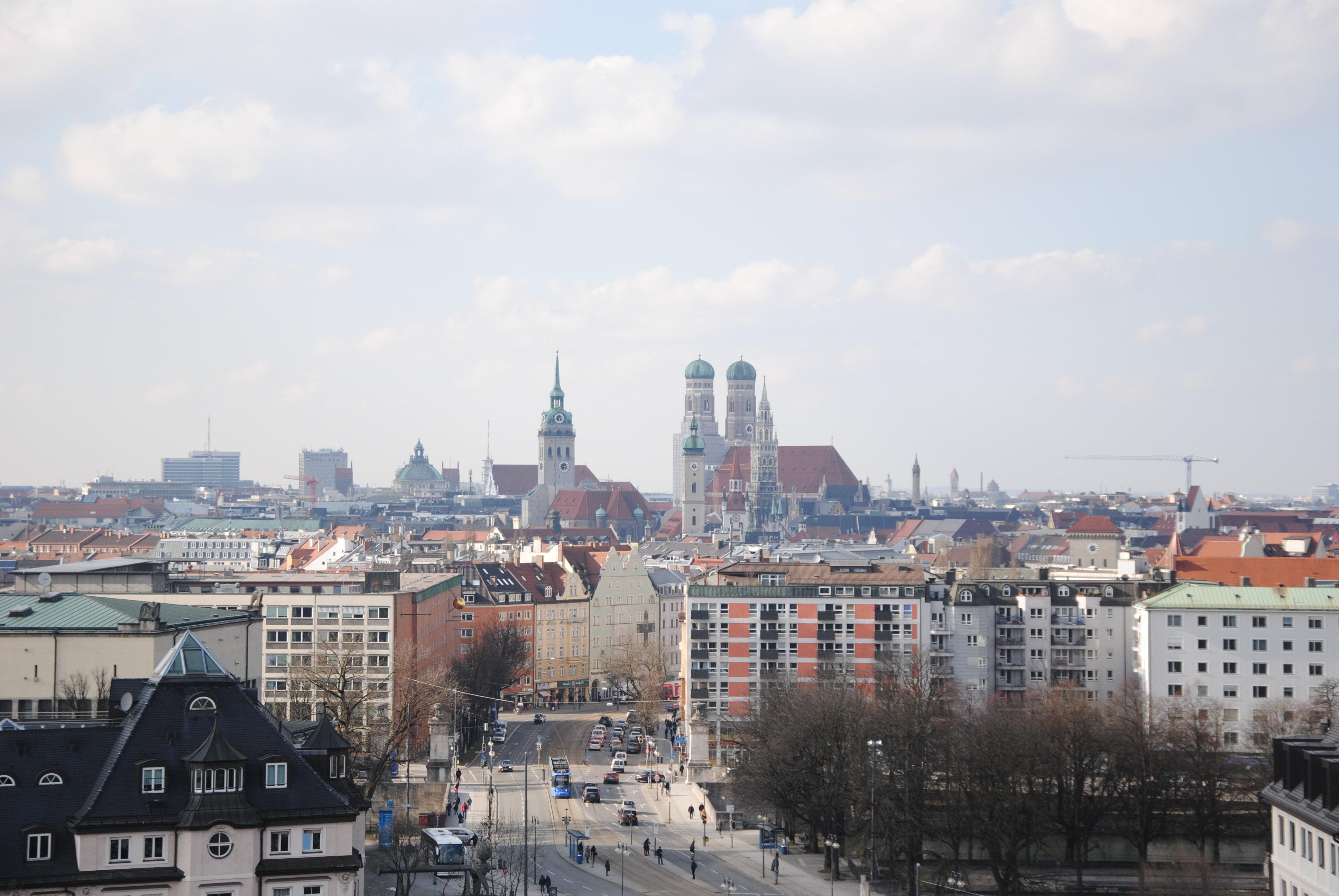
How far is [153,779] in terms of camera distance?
4488 cm

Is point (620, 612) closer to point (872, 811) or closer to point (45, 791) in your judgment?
point (872, 811)

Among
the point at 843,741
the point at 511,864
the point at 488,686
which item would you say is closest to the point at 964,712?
the point at 843,741

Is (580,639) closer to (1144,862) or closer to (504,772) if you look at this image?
(504,772)

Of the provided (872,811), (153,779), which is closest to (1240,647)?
(872,811)

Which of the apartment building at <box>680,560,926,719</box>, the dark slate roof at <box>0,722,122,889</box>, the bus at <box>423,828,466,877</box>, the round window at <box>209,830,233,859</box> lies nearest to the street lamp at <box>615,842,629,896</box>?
the bus at <box>423,828,466,877</box>

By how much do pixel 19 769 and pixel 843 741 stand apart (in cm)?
4636

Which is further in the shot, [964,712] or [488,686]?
[488,686]

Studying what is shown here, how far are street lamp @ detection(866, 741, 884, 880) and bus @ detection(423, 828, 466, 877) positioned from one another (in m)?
16.1

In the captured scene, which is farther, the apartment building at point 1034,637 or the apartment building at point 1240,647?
the apartment building at point 1034,637

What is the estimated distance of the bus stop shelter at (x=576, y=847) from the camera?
78500 mm

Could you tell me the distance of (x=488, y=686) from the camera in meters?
128

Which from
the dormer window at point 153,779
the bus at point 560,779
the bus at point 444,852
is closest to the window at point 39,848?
the dormer window at point 153,779

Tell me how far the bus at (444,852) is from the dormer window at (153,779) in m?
22.0

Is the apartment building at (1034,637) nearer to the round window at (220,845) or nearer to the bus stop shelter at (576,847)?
the bus stop shelter at (576,847)
